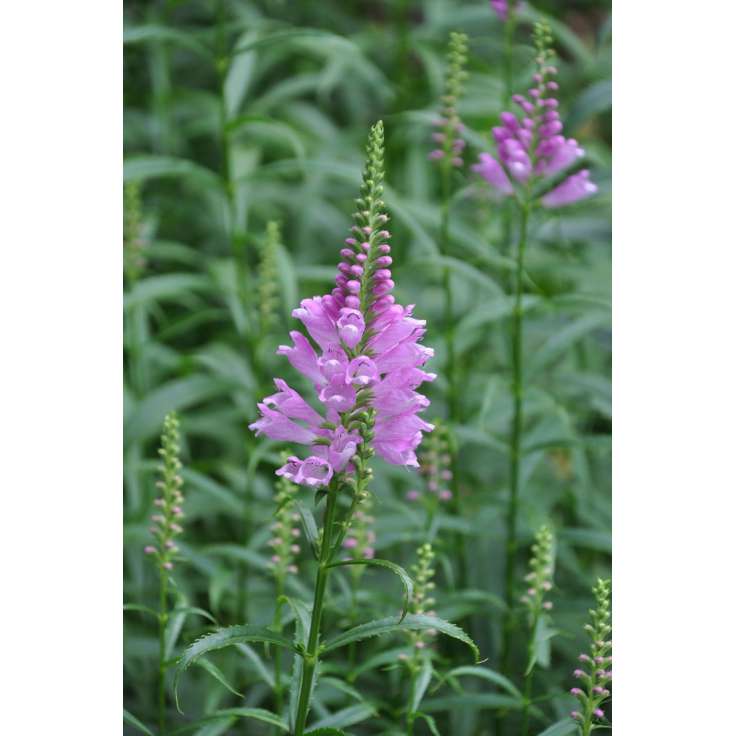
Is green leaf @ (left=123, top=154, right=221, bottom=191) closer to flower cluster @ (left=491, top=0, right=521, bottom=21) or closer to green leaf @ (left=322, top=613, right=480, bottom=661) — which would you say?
flower cluster @ (left=491, top=0, right=521, bottom=21)

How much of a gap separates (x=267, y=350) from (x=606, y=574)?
4.00ft

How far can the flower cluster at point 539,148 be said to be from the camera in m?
2.27

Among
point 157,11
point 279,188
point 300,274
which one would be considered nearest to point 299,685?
point 300,274

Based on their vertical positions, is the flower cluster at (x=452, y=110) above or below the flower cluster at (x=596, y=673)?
Answer: above

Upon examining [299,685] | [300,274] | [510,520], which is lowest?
[299,685]

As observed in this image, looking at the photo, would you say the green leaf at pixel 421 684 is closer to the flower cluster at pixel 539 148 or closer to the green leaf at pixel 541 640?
the green leaf at pixel 541 640

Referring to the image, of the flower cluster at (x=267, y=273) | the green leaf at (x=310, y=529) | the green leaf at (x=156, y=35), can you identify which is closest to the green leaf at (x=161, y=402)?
the flower cluster at (x=267, y=273)

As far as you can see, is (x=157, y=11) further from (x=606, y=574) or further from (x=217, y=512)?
(x=606, y=574)

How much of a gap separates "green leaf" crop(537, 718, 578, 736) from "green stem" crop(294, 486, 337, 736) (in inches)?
20.9

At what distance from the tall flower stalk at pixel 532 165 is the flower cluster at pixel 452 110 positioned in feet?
0.59

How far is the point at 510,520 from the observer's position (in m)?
2.60

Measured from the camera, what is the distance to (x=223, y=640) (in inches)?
62.0

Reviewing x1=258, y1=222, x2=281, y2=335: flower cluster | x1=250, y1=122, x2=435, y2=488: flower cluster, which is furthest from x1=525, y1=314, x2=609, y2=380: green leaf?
x1=250, y1=122, x2=435, y2=488: flower cluster

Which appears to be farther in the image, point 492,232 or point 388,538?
point 492,232
